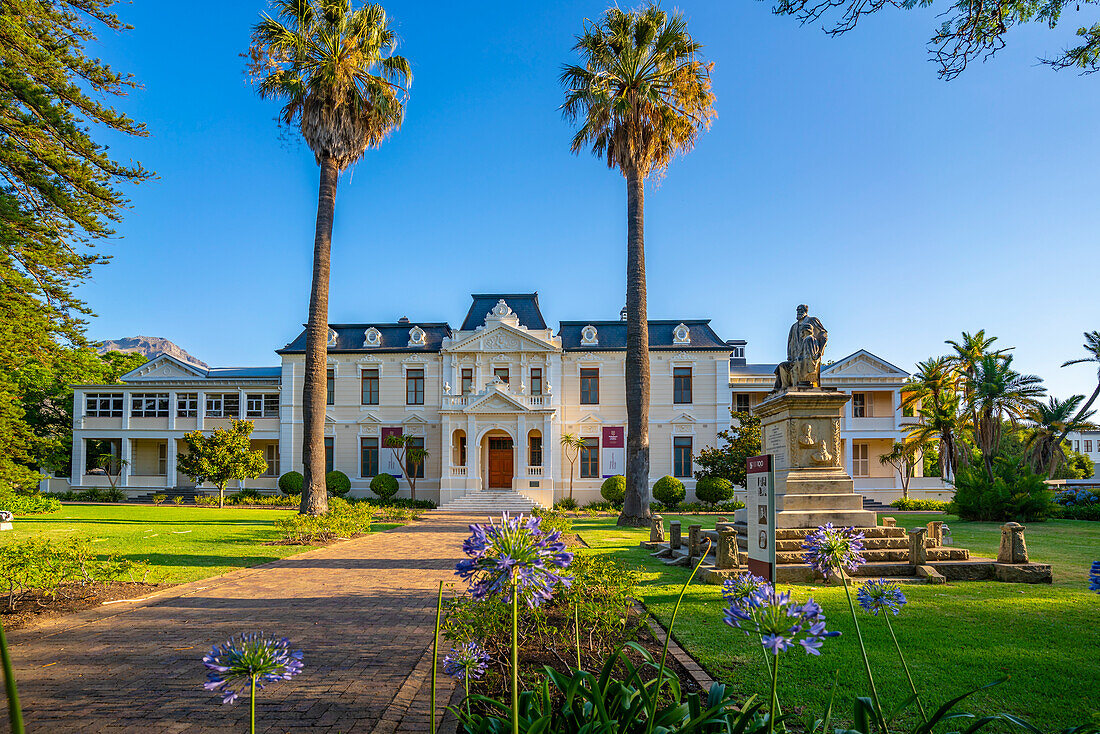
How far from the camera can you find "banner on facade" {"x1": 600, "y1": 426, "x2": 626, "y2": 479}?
31.5 meters

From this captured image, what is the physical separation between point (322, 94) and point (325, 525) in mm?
12439

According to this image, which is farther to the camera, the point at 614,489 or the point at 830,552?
the point at 614,489

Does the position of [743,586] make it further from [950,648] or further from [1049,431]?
[1049,431]

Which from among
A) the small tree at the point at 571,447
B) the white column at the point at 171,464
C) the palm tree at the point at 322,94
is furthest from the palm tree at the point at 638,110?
the white column at the point at 171,464

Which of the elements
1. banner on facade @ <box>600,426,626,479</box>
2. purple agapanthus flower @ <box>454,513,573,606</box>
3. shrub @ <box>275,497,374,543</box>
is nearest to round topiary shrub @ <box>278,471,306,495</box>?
banner on facade @ <box>600,426,626,479</box>

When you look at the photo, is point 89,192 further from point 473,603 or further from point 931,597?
point 931,597

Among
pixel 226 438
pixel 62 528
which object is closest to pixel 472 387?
pixel 226 438

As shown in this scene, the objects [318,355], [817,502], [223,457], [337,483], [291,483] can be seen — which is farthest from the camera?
[291,483]

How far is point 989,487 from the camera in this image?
20672 mm

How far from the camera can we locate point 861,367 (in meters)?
34.8

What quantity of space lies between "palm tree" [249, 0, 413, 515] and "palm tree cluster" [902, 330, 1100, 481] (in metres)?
28.3

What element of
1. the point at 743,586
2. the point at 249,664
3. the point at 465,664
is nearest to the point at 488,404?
the point at 465,664

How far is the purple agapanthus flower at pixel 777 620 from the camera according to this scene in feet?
6.62

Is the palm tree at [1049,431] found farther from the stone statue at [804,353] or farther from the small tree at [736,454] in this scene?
the stone statue at [804,353]
